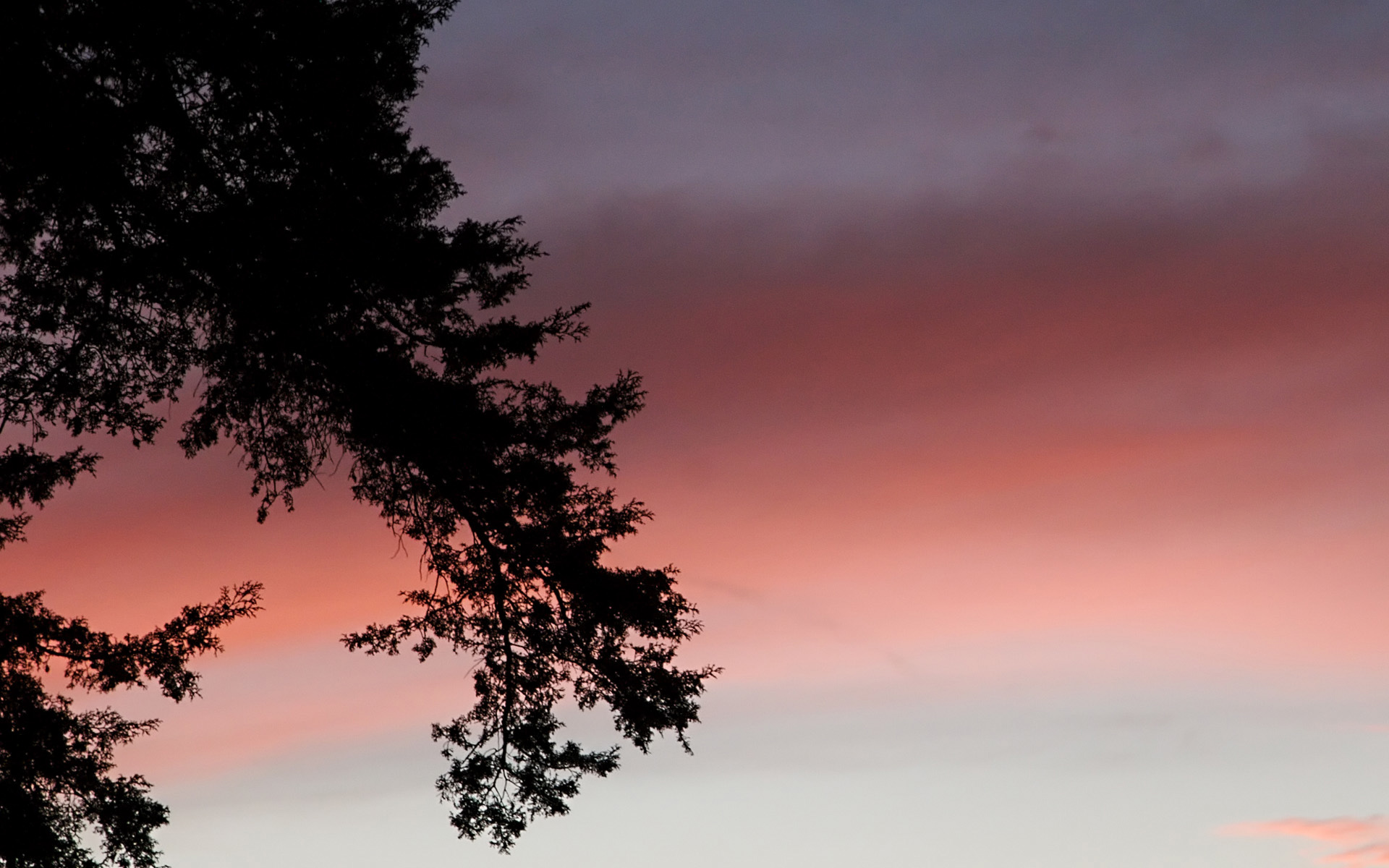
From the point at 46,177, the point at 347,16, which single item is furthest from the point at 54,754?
the point at 347,16

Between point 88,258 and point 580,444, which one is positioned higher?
point 88,258

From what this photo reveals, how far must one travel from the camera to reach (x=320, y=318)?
1389cm

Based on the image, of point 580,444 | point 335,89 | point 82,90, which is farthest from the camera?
point 580,444

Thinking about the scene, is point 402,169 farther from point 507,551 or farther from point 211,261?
point 507,551

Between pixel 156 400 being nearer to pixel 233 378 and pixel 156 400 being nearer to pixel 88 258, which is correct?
pixel 233 378

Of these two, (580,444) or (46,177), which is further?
(580,444)

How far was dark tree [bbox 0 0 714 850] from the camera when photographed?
13.1 meters

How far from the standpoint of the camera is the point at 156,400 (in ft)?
48.4

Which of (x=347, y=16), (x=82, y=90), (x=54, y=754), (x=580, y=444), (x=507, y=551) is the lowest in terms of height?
(x=54, y=754)

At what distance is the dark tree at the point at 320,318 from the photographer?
1312cm

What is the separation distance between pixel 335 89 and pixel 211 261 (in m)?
2.53

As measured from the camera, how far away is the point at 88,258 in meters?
13.3

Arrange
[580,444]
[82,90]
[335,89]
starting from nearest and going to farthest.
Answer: [82,90], [335,89], [580,444]

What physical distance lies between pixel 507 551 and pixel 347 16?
259 inches
